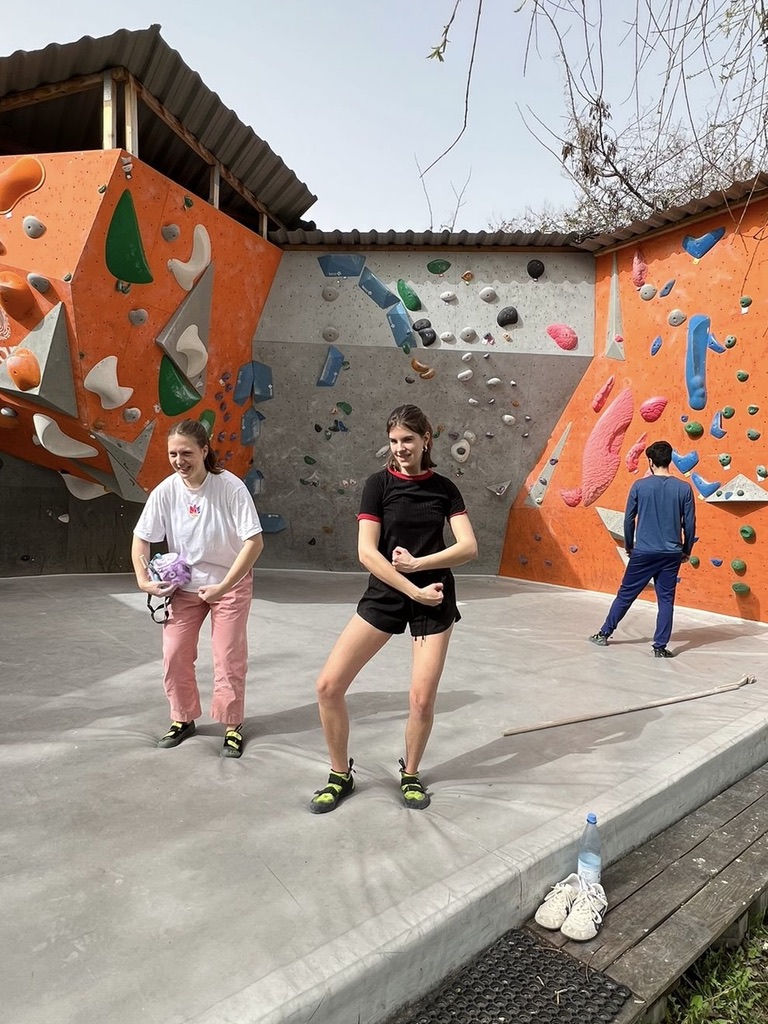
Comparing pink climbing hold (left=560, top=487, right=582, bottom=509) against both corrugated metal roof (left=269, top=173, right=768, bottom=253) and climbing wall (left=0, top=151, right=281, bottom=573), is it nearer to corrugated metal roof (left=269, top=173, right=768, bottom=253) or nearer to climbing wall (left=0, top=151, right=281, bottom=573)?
corrugated metal roof (left=269, top=173, right=768, bottom=253)

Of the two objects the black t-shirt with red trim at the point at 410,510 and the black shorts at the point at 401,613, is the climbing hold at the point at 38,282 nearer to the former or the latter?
the black t-shirt with red trim at the point at 410,510

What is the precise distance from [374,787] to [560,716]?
4.78ft

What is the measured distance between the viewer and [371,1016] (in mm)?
1890

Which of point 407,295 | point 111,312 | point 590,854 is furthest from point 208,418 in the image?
point 590,854

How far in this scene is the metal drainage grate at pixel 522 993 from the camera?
1963 mm

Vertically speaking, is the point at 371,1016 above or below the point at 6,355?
below

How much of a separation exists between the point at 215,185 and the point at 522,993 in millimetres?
7876

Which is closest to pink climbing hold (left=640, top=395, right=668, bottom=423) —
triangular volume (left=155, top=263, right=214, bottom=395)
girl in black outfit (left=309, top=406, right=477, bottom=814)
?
triangular volume (left=155, top=263, right=214, bottom=395)

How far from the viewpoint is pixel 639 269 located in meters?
8.20

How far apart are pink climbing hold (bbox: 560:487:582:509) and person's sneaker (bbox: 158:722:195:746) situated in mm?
6587

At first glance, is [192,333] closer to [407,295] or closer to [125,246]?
[125,246]

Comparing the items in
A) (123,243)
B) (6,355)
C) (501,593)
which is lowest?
(501,593)

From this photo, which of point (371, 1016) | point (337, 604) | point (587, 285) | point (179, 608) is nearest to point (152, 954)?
point (371, 1016)

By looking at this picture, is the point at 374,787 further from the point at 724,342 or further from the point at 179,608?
the point at 724,342
